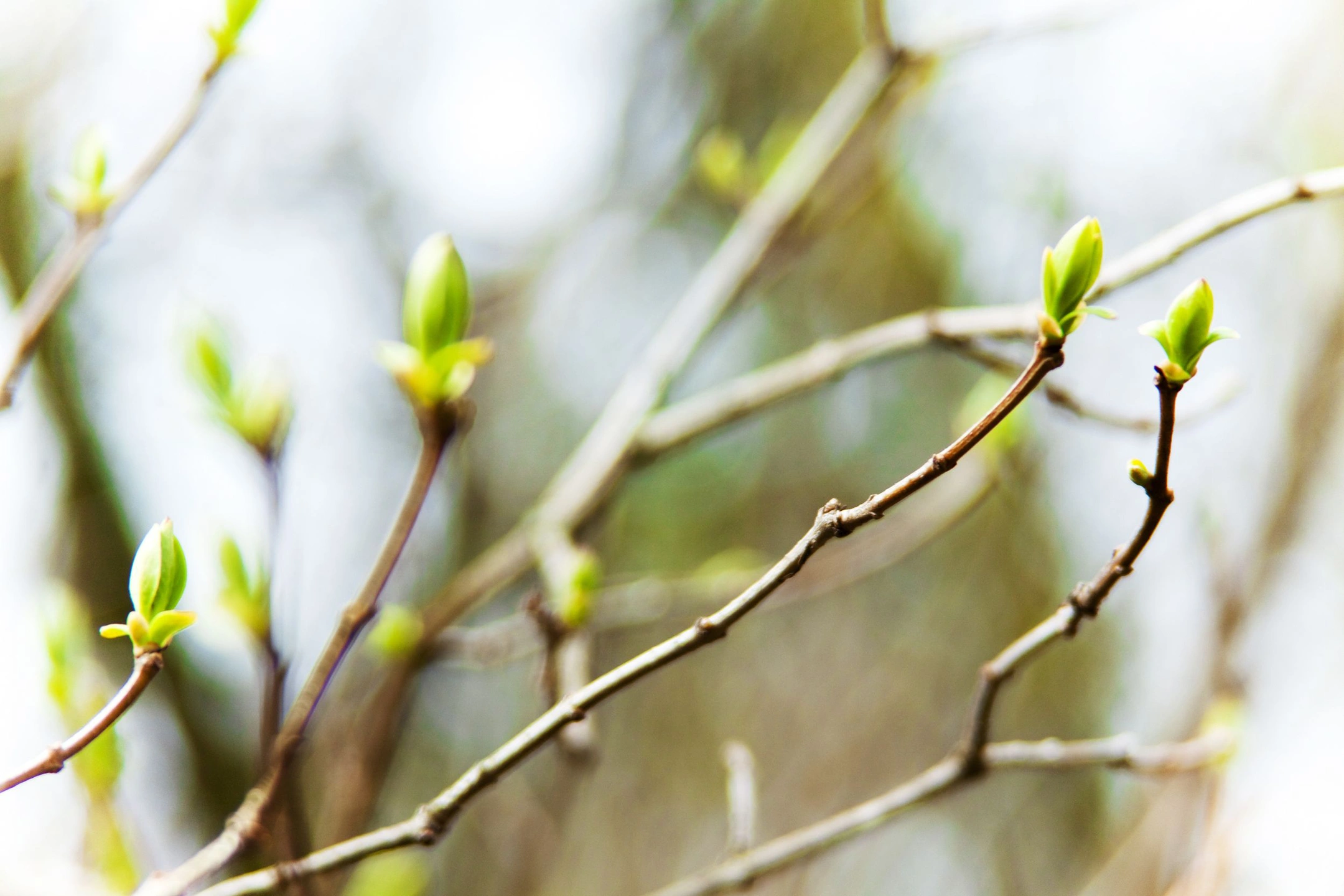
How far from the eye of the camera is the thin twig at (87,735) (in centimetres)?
26

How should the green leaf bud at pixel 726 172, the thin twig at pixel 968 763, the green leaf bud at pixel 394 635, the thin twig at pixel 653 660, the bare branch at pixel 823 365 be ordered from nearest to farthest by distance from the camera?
1. the thin twig at pixel 653 660
2. the thin twig at pixel 968 763
3. the bare branch at pixel 823 365
4. the green leaf bud at pixel 394 635
5. the green leaf bud at pixel 726 172

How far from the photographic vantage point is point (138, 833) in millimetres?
534

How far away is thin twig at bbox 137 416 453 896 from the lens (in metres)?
0.33

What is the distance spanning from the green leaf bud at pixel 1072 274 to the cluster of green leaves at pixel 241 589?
36 centimetres

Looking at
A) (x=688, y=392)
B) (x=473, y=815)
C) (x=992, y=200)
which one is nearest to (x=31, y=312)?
(x=473, y=815)

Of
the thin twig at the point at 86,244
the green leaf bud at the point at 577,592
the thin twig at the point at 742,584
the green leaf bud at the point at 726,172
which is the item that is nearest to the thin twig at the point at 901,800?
the green leaf bud at the point at 577,592

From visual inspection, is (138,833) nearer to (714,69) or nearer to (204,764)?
(204,764)

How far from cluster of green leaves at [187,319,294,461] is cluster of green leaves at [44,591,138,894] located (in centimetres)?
15

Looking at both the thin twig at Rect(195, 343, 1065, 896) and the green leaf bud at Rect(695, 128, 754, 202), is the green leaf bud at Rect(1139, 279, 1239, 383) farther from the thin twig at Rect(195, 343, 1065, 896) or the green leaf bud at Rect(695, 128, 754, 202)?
the green leaf bud at Rect(695, 128, 754, 202)

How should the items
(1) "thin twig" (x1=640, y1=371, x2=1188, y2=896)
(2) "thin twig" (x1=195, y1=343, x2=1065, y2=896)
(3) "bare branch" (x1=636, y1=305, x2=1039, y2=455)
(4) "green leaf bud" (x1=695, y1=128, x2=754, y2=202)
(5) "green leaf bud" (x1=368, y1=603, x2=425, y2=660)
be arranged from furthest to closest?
1. (4) "green leaf bud" (x1=695, y1=128, x2=754, y2=202)
2. (5) "green leaf bud" (x1=368, y1=603, x2=425, y2=660)
3. (3) "bare branch" (x1=636, y1=305, x2=1039, y2=455)
4. (1) "thin twig" (x1=640, y1=371, x2=1188, y2=896)
5. (2) "thin twig" (x1=195, y1=343, x2=1065, y2=896)

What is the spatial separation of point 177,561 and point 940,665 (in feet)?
5.24

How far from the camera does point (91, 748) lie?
1.45 feet

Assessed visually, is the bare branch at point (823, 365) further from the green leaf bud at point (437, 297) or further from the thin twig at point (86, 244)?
the thin twig at point (86, 244)

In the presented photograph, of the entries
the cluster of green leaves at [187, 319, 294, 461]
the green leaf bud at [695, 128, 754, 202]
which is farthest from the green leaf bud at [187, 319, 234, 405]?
the green leaf bud at [695, 128, 754, 202]
